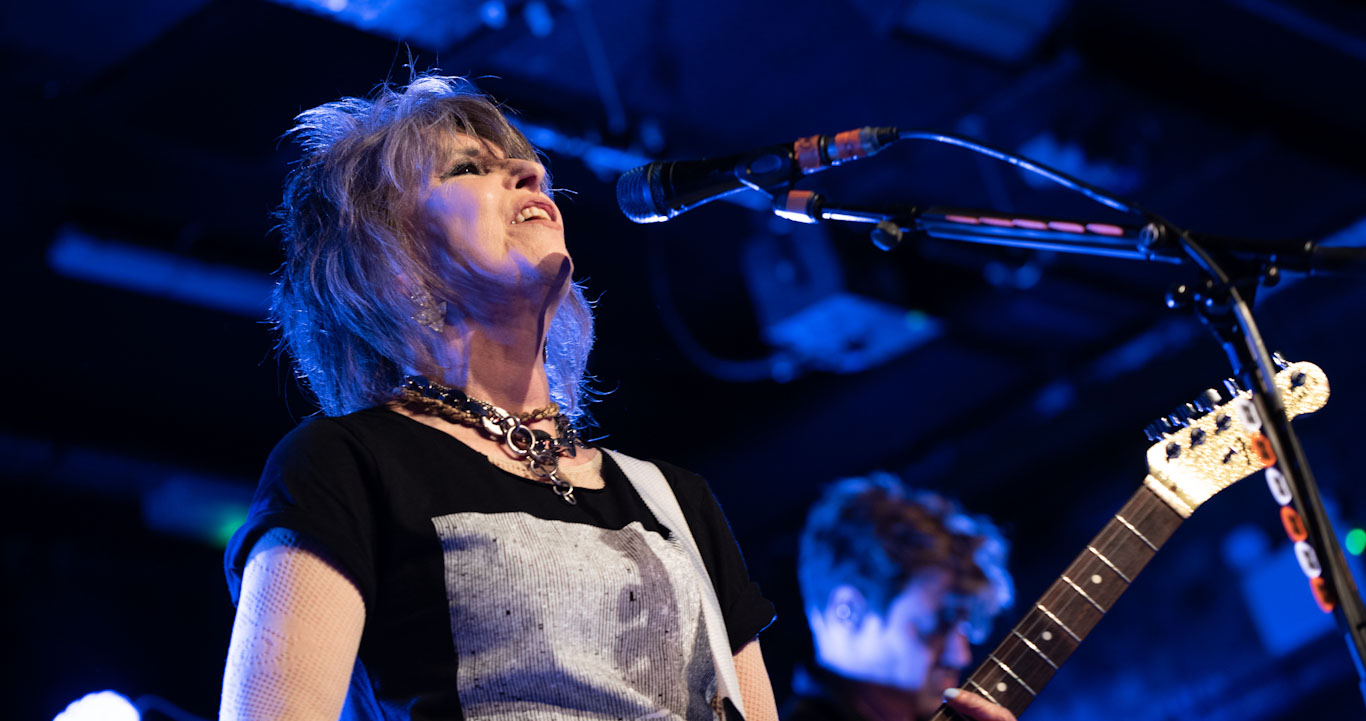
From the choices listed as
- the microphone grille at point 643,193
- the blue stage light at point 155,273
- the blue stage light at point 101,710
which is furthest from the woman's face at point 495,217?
the blue stage light at point 155,273

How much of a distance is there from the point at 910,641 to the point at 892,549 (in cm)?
27

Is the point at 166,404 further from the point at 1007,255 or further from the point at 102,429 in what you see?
the point at 1007,255

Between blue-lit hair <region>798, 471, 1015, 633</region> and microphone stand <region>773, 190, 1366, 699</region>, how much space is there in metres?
1.69

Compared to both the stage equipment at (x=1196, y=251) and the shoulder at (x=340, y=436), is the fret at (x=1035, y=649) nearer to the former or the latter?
the stage equipment at (x=1196, y=251)

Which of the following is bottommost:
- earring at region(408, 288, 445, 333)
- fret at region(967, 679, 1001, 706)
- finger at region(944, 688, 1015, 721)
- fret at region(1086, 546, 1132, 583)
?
finger at region(944, 688, 1015, 721)

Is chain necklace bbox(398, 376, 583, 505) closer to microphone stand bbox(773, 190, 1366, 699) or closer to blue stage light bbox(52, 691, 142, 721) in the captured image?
microphone stand bbox(773, 190, 1366, 699)

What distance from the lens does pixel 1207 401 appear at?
7.13 ft

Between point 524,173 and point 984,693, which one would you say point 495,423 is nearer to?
point 524,173

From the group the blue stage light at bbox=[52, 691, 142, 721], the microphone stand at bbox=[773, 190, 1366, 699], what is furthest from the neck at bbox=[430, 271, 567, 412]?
the blue stage light at bbox=[52, 691, 142, 721]

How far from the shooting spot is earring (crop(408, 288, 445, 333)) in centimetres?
204

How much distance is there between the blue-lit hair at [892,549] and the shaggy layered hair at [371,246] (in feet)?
4.78

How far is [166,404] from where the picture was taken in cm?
632

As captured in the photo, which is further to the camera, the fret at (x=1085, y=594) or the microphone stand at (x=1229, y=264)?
the fret at (x=1085, y=594)

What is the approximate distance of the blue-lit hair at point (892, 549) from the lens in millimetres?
3553
